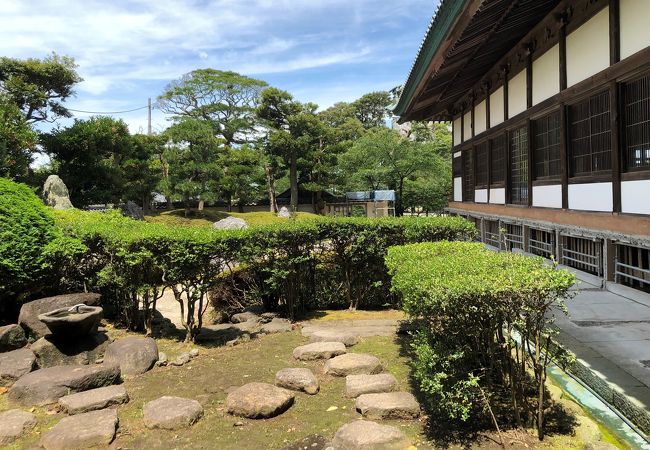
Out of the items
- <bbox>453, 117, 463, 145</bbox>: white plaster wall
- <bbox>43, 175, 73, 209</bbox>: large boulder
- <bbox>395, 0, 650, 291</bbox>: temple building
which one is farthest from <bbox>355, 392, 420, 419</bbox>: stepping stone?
<bbox>43, 175, 73, 209</bbox>: large boulder

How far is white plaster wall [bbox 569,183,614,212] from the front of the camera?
22.7ft

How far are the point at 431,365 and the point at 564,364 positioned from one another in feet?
4.05

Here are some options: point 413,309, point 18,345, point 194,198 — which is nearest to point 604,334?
point 413,309

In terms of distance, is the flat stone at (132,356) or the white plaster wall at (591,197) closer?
the flat stone at (132,356)

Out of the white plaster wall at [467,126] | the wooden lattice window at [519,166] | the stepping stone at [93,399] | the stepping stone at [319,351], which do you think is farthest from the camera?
the white plaster wall at [467,126]

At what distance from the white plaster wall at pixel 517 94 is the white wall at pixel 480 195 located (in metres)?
3.23

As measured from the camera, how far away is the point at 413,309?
4.53 m

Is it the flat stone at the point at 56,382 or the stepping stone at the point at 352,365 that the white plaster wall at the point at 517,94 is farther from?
the flat stone at the point at 56,382

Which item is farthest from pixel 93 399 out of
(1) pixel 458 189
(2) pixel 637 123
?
(1) pixel 458 189

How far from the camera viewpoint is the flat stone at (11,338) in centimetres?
655

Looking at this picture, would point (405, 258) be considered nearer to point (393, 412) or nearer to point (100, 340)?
point (393, 412)

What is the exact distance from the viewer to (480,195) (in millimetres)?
14648

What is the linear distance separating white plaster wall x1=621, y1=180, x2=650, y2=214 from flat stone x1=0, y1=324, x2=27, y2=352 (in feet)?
28.9

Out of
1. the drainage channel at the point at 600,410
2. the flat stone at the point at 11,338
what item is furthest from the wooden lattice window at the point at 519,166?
the flat stone at the point at 11,338
